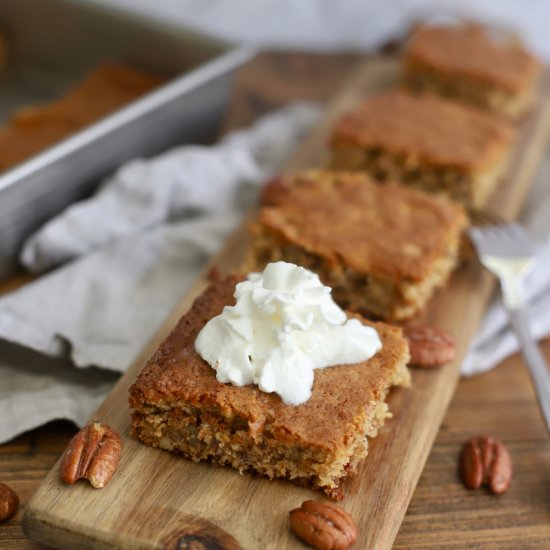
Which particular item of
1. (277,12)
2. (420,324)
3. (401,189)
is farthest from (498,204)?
(277,12)

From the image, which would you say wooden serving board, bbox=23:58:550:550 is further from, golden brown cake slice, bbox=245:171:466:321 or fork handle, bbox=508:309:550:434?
golden brown cake slice, bbox=245:171:466:321

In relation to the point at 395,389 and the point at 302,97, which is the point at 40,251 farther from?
the point at 302,97

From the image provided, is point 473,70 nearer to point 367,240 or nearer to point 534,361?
point 367,240

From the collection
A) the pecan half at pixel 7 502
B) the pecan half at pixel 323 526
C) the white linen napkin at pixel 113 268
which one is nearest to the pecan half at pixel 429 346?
the pecan half at pixel 323 526

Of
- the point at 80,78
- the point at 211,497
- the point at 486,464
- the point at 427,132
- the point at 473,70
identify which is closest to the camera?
the point at 211,497

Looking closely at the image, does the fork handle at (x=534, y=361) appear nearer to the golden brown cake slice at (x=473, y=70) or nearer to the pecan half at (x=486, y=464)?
the pecan half at (x=486, y=464)

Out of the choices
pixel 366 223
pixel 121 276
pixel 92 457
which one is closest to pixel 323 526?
pixel 92 457

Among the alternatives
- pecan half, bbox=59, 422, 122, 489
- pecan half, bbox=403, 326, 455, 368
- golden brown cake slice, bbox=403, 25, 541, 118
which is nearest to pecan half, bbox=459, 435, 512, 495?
pecan half, bbox=403, 326, 455, 368
